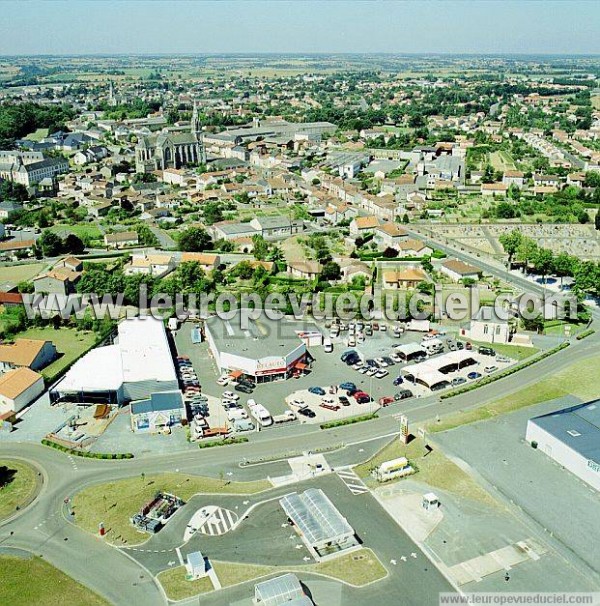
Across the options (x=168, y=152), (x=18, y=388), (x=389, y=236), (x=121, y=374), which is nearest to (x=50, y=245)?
(x=18, y=388)

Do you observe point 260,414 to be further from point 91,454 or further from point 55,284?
point 55,284

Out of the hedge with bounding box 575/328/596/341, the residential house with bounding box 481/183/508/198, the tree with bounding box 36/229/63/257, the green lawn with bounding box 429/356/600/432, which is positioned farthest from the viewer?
the residential house with bounding box 481/183/508/198

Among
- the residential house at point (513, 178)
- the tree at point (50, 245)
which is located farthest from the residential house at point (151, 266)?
the residential house at point (513, 178)

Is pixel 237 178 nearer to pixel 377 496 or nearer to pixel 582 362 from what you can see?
pixel 582 362

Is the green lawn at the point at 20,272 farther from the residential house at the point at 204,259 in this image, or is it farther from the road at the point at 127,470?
the road at the point at 127,470

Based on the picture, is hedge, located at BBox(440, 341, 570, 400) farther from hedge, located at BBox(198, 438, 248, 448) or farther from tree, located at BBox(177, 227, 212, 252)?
tree, located at BBox(177, 227, 212, 252)

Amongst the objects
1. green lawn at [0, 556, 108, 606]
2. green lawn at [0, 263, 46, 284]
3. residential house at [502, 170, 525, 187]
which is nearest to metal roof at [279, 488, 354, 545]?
green lawn at [0, 556, 108, 606]

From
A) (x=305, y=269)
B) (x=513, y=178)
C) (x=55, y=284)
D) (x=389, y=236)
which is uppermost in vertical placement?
(x=513, y=178)
